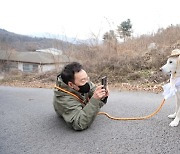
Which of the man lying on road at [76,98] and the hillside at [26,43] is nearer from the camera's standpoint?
the man lying on road at [76,98]

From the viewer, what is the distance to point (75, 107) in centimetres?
160

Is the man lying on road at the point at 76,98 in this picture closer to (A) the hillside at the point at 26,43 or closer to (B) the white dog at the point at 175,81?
(B) the white dog at the point at 175,81

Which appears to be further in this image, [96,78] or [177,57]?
[96,78]

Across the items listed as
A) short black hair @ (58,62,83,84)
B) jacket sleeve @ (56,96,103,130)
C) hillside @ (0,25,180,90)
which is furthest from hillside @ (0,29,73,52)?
A: jacket sleeve @ (56,96,103,130)

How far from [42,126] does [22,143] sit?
1.00 ft

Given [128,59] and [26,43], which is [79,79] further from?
[26,43]

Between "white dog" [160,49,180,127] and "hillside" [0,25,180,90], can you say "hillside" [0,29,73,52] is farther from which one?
"white dog" [160,49,180,127]

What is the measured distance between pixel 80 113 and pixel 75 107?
8 cm

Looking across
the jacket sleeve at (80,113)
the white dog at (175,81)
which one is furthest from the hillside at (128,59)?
the jacket sleeve at (80,113)

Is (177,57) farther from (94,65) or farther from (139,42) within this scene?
(139,42)

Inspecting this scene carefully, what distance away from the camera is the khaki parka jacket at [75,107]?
59.7 inches

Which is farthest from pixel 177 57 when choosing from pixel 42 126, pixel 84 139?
pixel 42 126

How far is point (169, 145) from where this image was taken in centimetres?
122

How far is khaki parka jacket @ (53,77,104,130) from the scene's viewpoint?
1518 mm
